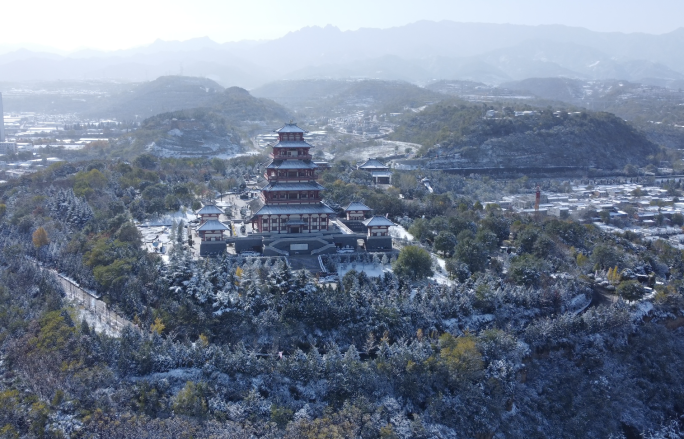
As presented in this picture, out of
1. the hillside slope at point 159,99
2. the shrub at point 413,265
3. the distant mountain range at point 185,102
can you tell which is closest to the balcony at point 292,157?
the shrub at point 413,265

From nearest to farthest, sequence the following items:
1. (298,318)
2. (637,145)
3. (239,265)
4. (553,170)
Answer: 1. (298,318)
2. (239,265)
3. (553,170)
4. (637,145)

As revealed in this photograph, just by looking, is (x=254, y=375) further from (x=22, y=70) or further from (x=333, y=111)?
(x=22, y=70)

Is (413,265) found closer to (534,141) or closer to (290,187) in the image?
(290,187)

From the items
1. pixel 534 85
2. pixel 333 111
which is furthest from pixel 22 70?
pixel 534 85

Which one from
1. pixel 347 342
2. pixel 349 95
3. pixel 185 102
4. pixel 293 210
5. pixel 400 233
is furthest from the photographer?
pixel 349 95

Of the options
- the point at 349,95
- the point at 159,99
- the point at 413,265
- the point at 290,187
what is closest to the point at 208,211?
the point at 290,187

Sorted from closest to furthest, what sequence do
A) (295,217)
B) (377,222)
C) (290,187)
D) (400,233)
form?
(290,187) < (295,217) < (377,222) < (400,233)

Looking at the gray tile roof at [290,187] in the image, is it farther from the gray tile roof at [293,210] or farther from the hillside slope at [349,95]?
the hillside slope at [349,95]
